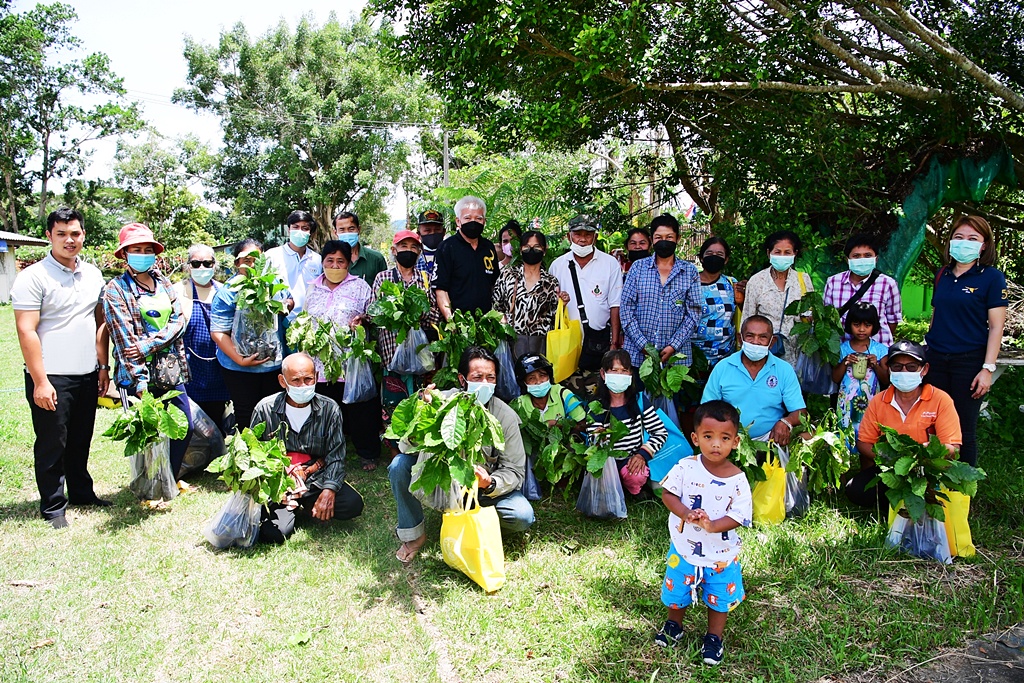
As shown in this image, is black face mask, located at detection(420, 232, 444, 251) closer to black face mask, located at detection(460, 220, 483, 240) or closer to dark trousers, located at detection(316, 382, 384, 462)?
black face mask, located at detection(460, 220, 483, 240)

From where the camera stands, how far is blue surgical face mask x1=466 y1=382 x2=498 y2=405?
14.2ft

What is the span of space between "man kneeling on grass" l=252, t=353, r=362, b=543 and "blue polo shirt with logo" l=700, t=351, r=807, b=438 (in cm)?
272

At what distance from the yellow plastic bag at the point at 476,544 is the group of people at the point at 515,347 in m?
0.25

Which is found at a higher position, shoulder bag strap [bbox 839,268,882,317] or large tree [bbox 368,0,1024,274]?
large tree [bbox 368,0,1024,274]

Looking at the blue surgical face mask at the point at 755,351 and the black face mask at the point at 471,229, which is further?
the black face mask at the point at 471,229

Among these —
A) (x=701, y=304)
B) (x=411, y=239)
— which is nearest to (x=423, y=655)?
(x=701, y=304)

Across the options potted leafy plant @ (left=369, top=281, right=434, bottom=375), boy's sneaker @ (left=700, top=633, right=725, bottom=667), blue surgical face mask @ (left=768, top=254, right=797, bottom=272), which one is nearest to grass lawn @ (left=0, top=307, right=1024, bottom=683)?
boy's sneaker @ (left=700, top=633, right=725, bottom=667)

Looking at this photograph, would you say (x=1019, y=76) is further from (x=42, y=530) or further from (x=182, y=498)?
(x=42, y=530)

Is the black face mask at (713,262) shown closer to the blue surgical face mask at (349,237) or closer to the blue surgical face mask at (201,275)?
the blue surgical face mask at (349,237)

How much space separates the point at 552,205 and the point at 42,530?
6865 millimetres

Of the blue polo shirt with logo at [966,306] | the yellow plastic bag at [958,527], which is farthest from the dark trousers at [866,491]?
the blue polo shirt with logo at [966,306]

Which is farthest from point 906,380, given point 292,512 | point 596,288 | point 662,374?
point 292,512

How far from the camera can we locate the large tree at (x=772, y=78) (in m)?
6.15

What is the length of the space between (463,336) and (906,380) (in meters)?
2.98
